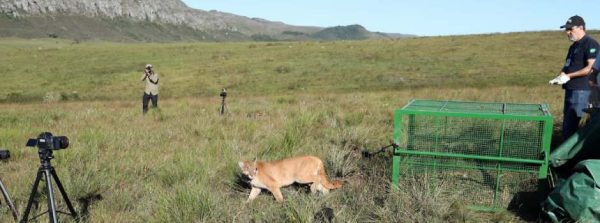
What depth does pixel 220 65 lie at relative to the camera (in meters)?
49.8

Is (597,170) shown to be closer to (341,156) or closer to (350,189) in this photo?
(350,189)

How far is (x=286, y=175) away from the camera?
23.1 ft

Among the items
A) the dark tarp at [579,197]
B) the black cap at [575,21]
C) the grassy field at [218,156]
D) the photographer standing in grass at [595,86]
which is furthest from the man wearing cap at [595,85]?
the grassy field at [218,156]

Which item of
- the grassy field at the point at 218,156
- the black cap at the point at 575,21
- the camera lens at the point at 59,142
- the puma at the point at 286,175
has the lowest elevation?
the grassy field at the point at 218,156

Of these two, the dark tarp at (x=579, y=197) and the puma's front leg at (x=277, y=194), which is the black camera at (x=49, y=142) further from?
the dark tarp at (x=579, y=197)

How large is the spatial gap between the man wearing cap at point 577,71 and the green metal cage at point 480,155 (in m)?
0.53

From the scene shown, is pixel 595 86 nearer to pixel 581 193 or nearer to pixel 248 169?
pixel 581 193

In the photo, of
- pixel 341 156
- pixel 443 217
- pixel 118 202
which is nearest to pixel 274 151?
pixel 341 156

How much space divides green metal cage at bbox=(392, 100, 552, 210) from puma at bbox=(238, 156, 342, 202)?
98cm

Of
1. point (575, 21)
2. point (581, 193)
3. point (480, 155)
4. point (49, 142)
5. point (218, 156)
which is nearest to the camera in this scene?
point (49, 142)

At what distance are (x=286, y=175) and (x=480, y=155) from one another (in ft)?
8.66

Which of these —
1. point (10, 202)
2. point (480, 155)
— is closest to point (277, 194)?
point (480, 155)

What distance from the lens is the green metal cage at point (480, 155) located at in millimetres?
6412

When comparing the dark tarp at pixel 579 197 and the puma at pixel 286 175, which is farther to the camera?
the puma at pixel 286 175
